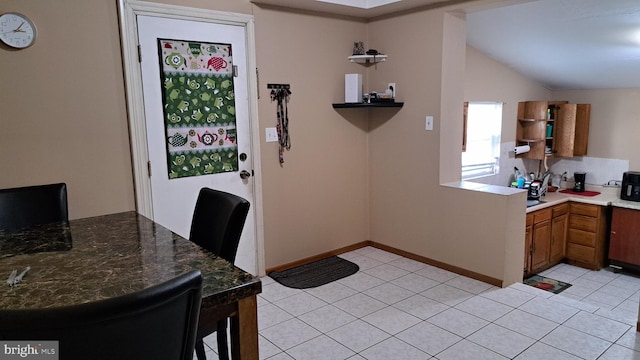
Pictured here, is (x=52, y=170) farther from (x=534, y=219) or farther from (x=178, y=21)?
(x=534, y=219)

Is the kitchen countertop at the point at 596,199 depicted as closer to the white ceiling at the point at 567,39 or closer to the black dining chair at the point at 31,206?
the white ceiling at the point at 567,39

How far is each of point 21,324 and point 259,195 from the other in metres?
2.76

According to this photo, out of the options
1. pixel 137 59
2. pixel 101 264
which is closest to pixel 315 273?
pixel 137 59

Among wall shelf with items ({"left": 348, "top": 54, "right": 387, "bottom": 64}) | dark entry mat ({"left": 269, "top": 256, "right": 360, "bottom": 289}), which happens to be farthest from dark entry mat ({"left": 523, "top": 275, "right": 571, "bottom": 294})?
wall shelf with items ({"left": 348, "top": 54, "right": 387, "bottom": 64})

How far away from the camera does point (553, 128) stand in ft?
18.4

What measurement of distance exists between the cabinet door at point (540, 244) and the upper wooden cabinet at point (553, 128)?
3.52 feet

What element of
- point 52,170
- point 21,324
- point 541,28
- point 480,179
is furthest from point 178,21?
point 480,179

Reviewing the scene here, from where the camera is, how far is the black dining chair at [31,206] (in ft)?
7.03

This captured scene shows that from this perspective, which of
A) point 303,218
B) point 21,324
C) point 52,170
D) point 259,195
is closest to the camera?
point 21,324

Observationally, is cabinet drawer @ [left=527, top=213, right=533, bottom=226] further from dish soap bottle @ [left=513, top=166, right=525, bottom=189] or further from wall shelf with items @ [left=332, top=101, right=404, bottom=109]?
wall shelf with items @ [left=332, top=101, right=404, bottom=109]

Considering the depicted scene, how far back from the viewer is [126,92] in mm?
2830

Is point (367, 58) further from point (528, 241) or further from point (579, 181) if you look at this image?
point (579, 181)

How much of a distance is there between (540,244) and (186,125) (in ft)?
12.8

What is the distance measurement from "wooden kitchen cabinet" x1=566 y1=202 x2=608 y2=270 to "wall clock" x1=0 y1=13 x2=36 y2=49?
545 centimetres
